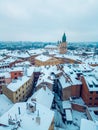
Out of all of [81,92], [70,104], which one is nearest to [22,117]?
[70,104]

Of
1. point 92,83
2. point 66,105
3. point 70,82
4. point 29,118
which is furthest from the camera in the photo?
point 70,82

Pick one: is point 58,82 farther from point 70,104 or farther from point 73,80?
point 70,104

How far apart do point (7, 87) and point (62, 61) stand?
6600cm

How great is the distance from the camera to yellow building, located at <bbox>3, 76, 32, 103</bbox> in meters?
45.5

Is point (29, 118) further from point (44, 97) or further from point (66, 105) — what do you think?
point (66, 105)

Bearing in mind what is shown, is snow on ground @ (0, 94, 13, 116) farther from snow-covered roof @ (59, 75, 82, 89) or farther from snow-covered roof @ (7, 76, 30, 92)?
snow-covered roof @ (59, 75, 82, 89)

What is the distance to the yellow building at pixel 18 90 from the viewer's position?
45469mm

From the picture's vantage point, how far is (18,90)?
4703cm

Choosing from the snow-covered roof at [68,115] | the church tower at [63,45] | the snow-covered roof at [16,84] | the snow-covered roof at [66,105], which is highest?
the church tower at [63,45]

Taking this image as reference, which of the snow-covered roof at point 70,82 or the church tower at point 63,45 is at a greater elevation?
the church tower at point 63,45

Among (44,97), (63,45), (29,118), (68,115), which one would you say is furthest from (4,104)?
(63,45)

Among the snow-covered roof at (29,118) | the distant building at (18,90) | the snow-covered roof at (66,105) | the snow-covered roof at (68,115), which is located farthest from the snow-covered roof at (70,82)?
the snow-covered roof at (29,118)

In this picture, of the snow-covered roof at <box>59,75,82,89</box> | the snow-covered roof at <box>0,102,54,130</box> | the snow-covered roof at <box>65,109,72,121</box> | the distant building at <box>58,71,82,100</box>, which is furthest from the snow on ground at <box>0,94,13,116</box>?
the snow-covered roof at <box>59,75,82,89</box>

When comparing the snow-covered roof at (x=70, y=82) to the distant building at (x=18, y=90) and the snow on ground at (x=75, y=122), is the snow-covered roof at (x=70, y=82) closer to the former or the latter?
the snow on ground at (x=75, y=122)
